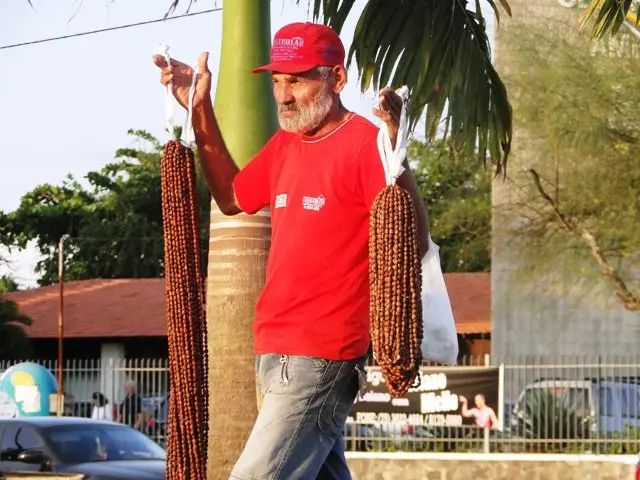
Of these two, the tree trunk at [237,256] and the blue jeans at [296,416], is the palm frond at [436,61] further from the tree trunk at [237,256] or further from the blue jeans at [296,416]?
the blue jeans at [296,416]

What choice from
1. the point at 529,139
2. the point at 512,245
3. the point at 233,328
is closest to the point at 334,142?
the point at 233,328

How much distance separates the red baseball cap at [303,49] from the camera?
4.50m

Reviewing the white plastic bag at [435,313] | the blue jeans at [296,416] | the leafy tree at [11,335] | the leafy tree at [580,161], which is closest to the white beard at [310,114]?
the white plastic bag at [435,313]

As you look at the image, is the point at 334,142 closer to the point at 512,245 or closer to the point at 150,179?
the point at 512,245

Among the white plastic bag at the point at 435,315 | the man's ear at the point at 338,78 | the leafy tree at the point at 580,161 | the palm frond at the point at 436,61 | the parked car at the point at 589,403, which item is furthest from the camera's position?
the leafy tree at the point at 580,161

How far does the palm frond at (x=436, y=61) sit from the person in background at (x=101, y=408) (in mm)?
10768

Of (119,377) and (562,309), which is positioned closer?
(119,377)

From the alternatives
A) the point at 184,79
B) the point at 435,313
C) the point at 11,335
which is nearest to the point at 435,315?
the point at 435,313

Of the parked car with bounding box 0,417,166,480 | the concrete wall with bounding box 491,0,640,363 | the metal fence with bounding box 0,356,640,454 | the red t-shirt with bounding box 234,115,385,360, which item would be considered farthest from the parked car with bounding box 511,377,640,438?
the red t-shirt with bounding box 234,115,385,360

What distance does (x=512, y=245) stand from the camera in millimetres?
24297

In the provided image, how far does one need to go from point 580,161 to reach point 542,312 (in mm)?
7496

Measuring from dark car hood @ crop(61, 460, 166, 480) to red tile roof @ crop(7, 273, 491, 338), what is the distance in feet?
69.3

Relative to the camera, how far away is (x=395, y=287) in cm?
411

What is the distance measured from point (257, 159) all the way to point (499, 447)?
12.7 meters
